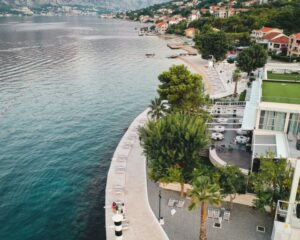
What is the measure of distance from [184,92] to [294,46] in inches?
2553

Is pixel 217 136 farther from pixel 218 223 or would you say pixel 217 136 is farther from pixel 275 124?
pixel 218 223

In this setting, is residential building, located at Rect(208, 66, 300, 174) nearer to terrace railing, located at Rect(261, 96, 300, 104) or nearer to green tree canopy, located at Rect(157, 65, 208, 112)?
terrace railing, located at Rect(261, 96, 300, 104)

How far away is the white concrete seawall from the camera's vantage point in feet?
91.8

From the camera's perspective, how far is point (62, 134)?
54344 millimetres

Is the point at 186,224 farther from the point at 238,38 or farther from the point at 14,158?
the point at 238,38

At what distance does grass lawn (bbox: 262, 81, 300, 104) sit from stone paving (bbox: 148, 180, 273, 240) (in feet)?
42.0

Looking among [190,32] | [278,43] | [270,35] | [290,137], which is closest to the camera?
[290,137]

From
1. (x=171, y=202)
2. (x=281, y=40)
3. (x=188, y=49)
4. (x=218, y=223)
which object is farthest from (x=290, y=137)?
(x=188, y=49)

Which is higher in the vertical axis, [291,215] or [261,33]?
[261,33]

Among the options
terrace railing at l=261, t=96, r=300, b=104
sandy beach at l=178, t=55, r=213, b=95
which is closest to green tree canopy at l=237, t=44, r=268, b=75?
sandy beach at l=178, t=55, r=213, b=95

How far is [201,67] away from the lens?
100 m

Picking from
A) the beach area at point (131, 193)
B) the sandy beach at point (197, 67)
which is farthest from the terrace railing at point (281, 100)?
the sandy beach at point (197, 67)

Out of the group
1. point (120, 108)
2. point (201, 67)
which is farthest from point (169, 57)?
point (120, 108)

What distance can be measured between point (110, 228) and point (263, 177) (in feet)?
46.4
